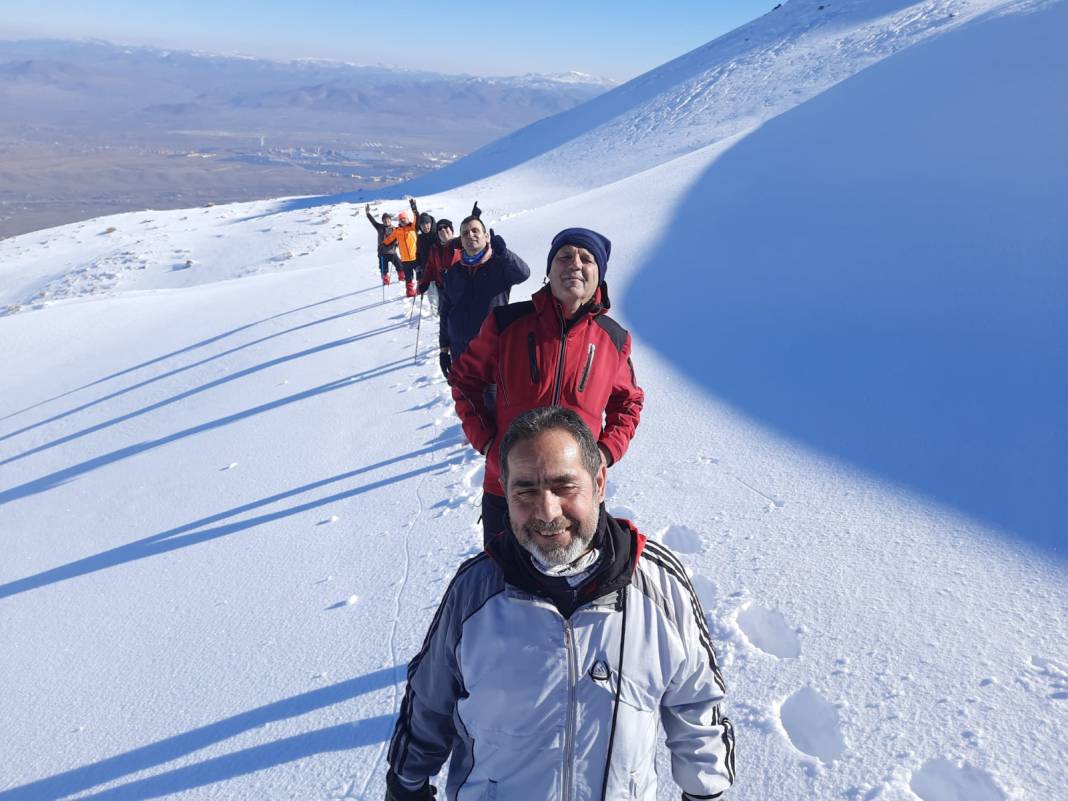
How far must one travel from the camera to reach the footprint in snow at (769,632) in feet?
10.2

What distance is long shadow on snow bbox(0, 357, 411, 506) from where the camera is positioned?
6789mm

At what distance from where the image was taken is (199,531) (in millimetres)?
5238

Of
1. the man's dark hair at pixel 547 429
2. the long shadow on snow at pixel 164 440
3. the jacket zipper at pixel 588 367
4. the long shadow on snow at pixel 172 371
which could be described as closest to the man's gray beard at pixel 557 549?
the man's dark hair at pixel 547 429

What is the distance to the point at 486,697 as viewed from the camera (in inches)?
59.8

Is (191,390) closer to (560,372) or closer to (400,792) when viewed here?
(560,372)

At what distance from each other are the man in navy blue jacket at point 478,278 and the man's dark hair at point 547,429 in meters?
3.02

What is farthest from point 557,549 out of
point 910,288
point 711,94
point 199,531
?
point 711,94

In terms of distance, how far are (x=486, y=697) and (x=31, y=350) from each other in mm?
13537

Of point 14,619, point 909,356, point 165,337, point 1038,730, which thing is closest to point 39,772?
point 14,619

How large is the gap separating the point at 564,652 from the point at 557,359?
1408 millimetres

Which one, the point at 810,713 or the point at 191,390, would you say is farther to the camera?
the point at 191,390

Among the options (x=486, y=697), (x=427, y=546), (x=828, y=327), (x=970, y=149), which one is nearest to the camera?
(x=486, y=697)

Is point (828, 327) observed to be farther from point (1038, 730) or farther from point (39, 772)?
point (39, 772)

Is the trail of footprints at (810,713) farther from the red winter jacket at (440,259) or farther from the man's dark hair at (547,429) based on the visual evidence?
the red winter jacket at (440,259)
